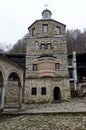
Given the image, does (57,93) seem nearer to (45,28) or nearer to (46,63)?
(46,63)

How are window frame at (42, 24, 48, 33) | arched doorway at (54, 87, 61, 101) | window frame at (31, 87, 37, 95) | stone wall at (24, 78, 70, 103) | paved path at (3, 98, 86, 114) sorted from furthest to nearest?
1. window frame at (42, 24, 48, 33)
2. arched doorway at (54, 87, 61, 101)
3. window frame at (31, 87, 37, 95)
4. stone wall at (24, 78, 70, 103)
5. paved path at (3, 98, 86, 114)

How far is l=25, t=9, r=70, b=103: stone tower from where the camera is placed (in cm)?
2264

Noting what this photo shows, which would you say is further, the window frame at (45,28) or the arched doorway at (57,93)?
the window frame at (45,28)

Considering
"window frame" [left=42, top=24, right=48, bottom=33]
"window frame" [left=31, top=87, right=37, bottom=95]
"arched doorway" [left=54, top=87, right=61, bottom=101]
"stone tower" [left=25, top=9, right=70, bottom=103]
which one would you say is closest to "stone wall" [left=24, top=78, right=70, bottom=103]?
"stone tower" [left=25, top=9, right=70, bottom=103]

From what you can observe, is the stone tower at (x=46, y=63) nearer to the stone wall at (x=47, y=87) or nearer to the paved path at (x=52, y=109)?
the stone wall at (x=47, y=87)

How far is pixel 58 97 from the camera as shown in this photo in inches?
961

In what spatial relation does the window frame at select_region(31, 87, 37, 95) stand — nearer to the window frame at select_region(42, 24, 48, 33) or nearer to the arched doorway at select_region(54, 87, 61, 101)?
the arched doorway at select_region(54, 87, 61, 101)

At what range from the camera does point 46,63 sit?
24.2 m

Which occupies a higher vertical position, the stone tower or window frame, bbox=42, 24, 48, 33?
window frame, bbox=42, 24, 48, 33

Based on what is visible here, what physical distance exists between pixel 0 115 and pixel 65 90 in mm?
13239

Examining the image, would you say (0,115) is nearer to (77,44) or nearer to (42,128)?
(42,128)

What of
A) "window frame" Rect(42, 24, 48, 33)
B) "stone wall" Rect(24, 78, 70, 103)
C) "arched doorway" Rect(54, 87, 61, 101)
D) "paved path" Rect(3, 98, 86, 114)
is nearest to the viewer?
"paved path" Rect(3, 98, 86, 114)

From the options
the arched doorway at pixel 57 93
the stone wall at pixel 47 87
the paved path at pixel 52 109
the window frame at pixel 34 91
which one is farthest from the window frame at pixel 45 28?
the paved path at pixel 52 109

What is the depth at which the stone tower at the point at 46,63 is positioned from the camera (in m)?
22.6
